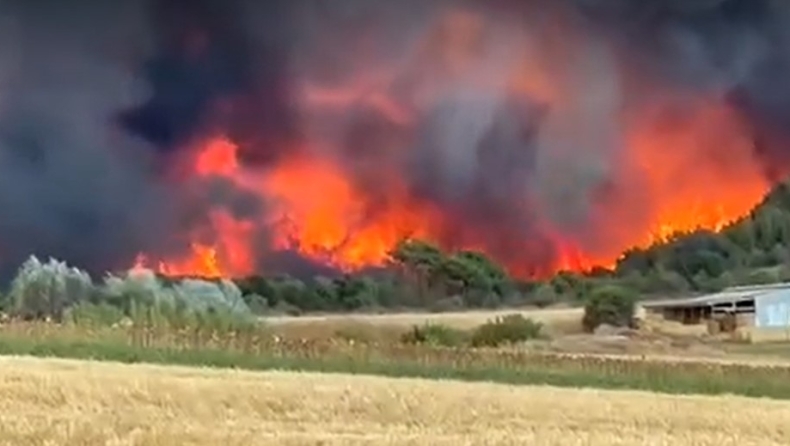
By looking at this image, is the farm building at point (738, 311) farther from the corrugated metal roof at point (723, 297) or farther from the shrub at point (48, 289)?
the shrub at point (48, 289)

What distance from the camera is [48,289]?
190ft

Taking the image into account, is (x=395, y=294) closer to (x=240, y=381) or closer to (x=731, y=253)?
(x=731, y=253)

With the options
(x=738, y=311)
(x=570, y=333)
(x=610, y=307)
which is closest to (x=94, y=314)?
(x=570, y=333)

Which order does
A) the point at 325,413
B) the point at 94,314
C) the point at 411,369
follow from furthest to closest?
the point at 94,314, the point at 411,369, the point at 325,413

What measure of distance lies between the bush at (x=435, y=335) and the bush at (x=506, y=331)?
2.34ft

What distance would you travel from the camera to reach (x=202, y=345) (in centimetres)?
4481

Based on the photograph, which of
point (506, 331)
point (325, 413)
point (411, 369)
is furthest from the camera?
point (506, 331)

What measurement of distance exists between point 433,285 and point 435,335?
62.9 feet

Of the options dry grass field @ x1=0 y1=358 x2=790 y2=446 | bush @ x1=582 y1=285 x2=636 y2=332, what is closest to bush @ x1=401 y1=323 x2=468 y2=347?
bush @ x1=582 y1=285 x2=636 y2=332

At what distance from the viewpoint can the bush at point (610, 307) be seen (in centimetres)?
7725

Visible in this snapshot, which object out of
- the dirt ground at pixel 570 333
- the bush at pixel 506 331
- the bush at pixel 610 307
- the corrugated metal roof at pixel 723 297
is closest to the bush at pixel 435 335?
the dirt ground at pixel 570 333

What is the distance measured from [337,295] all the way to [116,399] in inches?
1969

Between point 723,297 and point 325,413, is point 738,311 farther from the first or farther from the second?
point 325,413

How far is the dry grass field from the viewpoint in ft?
75.5
